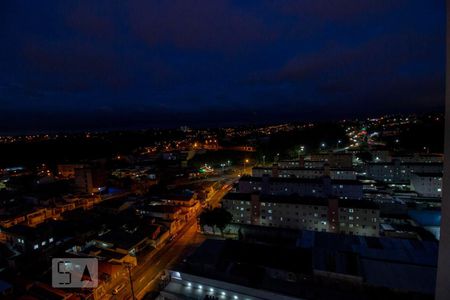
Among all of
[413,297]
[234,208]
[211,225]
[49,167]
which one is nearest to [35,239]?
[211,225]

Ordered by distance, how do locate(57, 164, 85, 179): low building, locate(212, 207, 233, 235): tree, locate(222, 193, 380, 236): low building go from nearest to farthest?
locate(222, 193, 380, 236): low building
locate(212, 207, 233, 235): tree
locate(57, 164, 85, 179): low building

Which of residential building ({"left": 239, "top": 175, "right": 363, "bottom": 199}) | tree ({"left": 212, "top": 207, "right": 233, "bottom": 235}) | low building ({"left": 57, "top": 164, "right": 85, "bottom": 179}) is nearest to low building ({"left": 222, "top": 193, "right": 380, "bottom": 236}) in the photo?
tree ({"left": 212, "top": 207, "right": 233, "bottom": 235})

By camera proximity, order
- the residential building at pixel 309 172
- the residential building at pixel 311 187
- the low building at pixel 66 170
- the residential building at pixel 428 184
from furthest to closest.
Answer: the low building at pixel 66 170, the residential building at pixel 309 172, the residential building at pixel 428 184, the residential building at pixel 311 187

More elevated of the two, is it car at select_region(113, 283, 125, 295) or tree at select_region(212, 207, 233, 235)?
tree at select_region(212, 207, 233, 235)

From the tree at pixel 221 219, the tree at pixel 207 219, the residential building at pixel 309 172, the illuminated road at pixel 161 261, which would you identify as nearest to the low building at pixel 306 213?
the tree at pixel 221 219

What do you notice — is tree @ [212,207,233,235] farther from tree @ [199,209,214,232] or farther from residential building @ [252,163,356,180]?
residential building @ [252,163,356,180]

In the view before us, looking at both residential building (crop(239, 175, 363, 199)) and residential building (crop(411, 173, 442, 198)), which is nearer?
residential building (crop(239, 175, 363, 199))

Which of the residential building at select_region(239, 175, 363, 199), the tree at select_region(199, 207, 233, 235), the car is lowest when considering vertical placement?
the car

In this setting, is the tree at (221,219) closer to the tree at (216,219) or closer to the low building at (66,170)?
the tree at (216,219)
